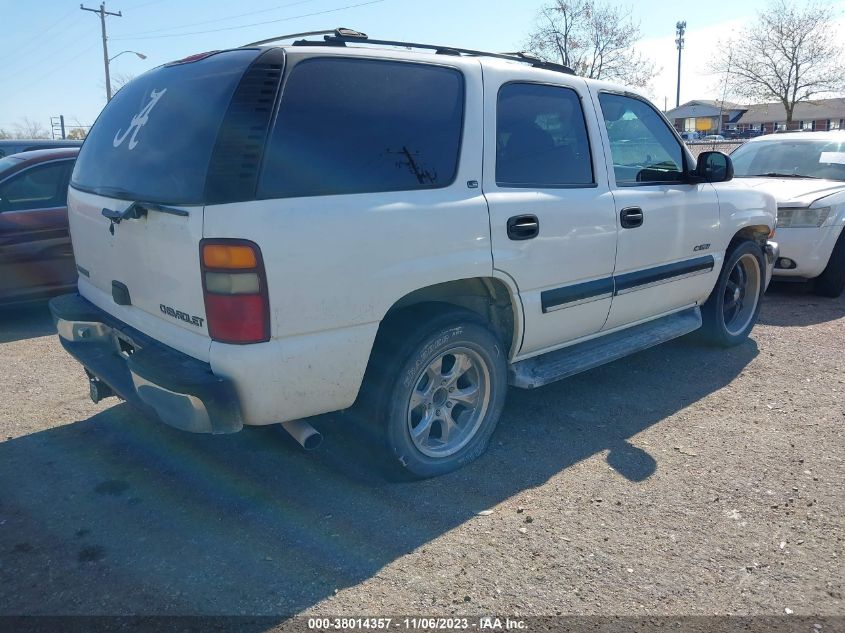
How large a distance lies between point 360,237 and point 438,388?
99 cm

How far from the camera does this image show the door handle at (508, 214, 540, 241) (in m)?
3.36

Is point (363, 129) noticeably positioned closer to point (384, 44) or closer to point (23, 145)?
point (384, 44)

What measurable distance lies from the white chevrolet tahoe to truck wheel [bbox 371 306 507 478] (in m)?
0.01

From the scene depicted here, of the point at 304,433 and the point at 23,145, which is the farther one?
the point at 23,145

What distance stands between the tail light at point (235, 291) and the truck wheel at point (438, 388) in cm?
70

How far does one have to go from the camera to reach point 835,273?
23.5ft

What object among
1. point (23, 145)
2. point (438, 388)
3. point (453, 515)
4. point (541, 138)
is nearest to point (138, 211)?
point (438, 388)

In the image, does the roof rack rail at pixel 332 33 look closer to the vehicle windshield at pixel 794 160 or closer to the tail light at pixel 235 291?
the tail light at pixel 235 291

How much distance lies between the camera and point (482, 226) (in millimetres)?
3232

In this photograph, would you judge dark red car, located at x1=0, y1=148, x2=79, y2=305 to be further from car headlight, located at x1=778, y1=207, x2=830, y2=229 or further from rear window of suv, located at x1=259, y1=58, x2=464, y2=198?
car headlight, located at x1=778, y1=207, x2=830, y2=229

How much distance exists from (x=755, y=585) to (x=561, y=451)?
1.27 metres

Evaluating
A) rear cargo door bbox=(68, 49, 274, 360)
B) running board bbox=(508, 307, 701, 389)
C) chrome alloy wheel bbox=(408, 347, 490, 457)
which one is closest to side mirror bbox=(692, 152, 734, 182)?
running board bbox=(508, 307, 701, 389)

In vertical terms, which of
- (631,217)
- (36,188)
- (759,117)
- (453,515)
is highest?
(759,117)

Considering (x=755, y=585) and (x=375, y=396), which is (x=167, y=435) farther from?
(x=755, y=585)
